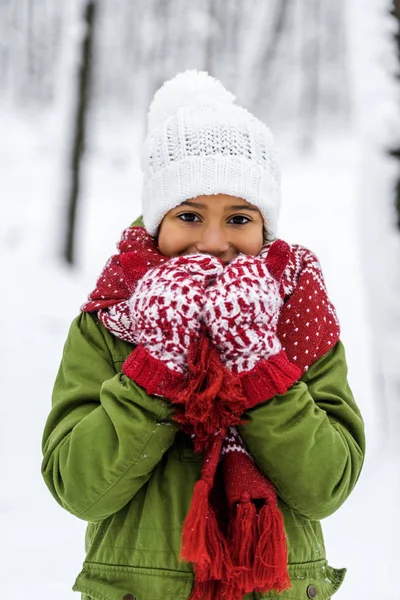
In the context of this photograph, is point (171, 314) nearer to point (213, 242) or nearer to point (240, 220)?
point (213, 242)

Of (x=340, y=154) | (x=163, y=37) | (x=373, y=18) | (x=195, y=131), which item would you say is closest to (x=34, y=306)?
(x=373, y=18)

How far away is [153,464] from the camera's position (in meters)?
1.48

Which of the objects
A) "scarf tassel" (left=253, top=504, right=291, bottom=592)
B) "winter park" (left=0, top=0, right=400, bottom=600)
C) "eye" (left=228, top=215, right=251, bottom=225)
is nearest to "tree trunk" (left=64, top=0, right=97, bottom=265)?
"winter park" (left=0, top=0, right=400, bottom=600)

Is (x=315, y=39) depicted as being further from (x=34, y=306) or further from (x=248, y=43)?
(x=34, y=306)

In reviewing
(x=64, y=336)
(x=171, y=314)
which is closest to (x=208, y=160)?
(x=171, y=314)

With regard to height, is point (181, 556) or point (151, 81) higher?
point (151, 81)

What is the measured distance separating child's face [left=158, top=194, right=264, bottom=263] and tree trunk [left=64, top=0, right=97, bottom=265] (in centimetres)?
Result: 827

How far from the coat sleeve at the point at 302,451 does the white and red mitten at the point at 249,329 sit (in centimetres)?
5

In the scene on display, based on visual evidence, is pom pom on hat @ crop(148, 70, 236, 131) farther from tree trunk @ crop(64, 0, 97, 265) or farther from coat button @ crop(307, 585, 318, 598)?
tree trunk @ crop(64, 0, 97, 265)

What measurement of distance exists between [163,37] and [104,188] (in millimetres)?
9317

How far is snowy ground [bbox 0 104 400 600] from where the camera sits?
345 centimetres

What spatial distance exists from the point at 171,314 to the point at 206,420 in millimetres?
239

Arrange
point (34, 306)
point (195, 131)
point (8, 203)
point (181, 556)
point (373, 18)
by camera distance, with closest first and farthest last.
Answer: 1. point (181, 556)
2. point (195, 131)
3. point (373, 18)
4. point (34, 306)
5. point (8, 203)

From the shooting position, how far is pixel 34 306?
8.21 m
